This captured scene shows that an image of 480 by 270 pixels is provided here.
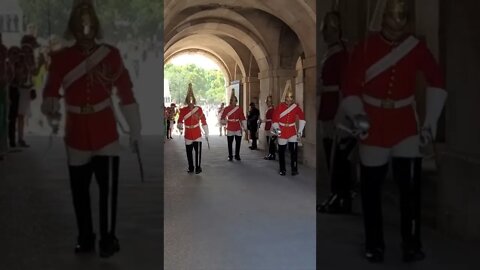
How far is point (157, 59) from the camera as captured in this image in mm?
3570

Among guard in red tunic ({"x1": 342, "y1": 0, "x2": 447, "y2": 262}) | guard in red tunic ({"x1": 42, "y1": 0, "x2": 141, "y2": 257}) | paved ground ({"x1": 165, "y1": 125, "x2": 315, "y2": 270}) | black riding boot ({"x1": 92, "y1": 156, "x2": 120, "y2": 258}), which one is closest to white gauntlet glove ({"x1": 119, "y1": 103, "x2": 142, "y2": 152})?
guard in red tunic ({"x1": 42, "y1": 0, "x2": 141, "y2": 257})

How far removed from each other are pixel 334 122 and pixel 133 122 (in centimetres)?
127

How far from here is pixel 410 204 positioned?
3.48m

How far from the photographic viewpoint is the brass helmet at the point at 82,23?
3439 mm

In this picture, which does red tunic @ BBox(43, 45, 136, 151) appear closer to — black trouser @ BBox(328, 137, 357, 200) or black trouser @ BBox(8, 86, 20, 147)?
black trouser @ BBox(8, 86, 20, 147)

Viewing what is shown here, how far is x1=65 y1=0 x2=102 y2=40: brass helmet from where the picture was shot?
3.44 metres

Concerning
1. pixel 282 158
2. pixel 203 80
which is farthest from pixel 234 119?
pixel 203 80

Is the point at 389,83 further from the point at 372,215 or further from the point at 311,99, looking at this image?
the point at 311,99

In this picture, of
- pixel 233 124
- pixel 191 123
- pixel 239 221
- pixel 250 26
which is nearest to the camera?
pixel 239 221

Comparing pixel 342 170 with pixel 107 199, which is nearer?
pixel 107 199

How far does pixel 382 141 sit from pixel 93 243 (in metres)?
1.90

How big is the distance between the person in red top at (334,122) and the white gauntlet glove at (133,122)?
3.84 feet

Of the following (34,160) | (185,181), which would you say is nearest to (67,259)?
(34,160)

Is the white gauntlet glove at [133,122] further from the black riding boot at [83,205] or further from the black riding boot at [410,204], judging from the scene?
the black riding boot at [410,204]
